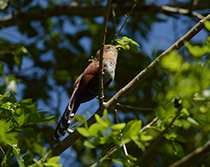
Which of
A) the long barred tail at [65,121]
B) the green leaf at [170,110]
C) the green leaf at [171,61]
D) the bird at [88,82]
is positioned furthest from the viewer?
the bird at [88,82]

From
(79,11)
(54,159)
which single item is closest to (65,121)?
(54,159)

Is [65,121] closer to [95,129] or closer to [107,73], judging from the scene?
[107,73]

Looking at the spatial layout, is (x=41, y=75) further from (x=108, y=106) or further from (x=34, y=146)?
(x=108, y=106)

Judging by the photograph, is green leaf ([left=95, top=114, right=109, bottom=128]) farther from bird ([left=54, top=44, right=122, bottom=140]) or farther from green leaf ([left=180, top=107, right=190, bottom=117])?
bird ([left=54, top=44, right=122, bottom=140])

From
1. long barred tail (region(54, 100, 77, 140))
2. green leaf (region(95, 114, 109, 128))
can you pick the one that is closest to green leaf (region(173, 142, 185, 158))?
green leaf (region(95, 114, 109, 128))

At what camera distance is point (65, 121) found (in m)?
2.64

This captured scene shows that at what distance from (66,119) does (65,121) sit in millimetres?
36

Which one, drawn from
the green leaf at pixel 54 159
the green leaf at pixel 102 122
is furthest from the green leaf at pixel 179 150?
the green leaf at pixel 54 159

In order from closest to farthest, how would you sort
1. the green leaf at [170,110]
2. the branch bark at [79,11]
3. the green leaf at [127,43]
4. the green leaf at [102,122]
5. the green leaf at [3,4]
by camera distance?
the green leaf at [102,122], the green leaf at [170,110], the green leaf at [127,43], the green leaf at [3,4], the branch bark at [79,11]

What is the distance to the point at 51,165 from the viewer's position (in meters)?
1.32

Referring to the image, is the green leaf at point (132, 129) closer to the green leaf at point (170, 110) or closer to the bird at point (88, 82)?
the green leaf at point (170, 110)

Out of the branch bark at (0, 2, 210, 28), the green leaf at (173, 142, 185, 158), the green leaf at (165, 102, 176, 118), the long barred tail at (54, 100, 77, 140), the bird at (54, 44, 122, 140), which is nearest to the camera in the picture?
the green leaf at (165, 102, 176, 118)

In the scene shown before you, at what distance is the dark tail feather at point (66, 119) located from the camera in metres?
2.55

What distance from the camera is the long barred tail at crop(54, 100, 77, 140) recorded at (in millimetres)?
2545
